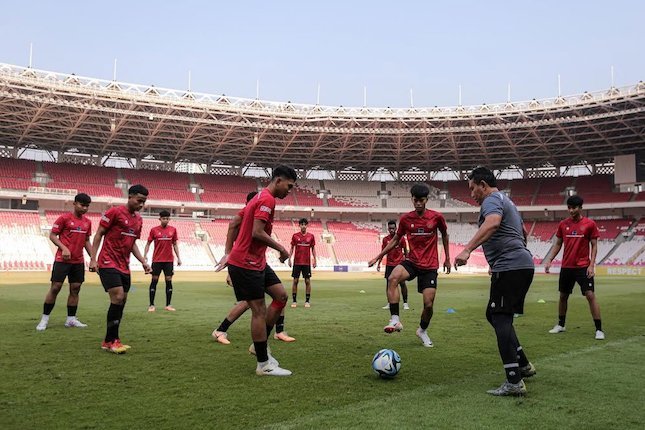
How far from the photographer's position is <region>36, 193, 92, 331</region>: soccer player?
9789 mm

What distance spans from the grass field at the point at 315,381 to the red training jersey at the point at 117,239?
128 cm

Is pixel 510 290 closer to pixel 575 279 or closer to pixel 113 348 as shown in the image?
pixel 575 279

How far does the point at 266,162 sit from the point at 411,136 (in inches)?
698

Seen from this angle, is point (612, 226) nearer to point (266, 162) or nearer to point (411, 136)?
point (411, 136)

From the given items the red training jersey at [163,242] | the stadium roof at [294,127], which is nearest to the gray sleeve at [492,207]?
the red training jersey at [163,242]

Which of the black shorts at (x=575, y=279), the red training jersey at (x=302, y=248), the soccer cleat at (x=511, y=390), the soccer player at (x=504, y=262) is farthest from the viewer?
the red training jersey at (x=302, y=248)

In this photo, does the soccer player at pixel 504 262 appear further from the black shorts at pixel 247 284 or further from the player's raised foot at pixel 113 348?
the player's raised foot at pixel 113 348

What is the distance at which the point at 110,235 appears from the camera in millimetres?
8125

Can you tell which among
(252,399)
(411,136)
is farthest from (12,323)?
(411,136)

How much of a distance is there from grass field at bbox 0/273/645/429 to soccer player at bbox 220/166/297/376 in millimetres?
380

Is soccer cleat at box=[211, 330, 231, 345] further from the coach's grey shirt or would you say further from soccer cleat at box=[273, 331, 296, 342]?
the coach's grey shirt

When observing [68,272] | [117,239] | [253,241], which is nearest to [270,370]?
[253,241]

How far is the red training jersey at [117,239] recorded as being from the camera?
7988 mm

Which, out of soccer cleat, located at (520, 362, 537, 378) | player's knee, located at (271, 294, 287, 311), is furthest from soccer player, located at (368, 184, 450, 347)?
soccer cleat, located at (520, 362, 537, 378)
